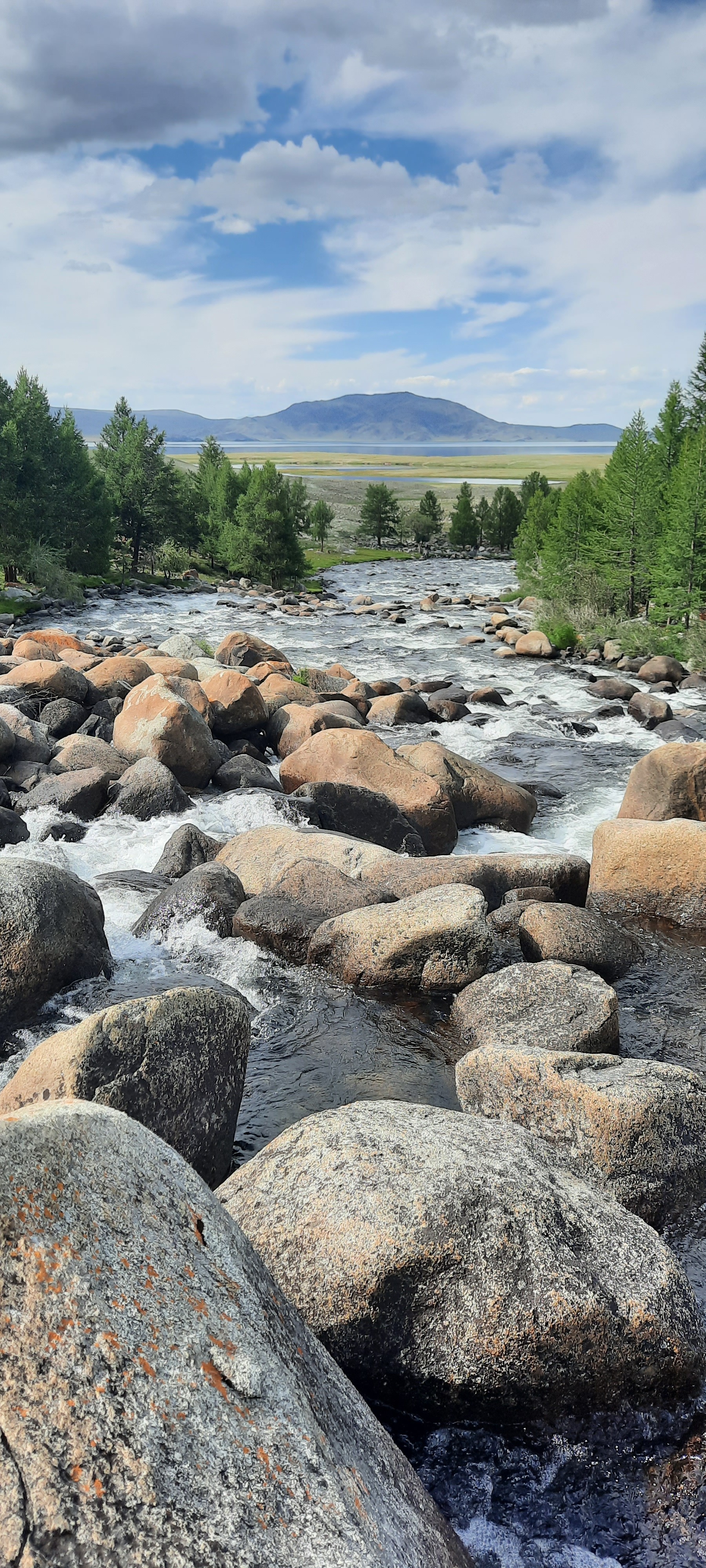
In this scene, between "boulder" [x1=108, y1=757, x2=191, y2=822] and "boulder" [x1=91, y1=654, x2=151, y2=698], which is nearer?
"boulder" [x1=108, y1=757, x2=191, y2=822]

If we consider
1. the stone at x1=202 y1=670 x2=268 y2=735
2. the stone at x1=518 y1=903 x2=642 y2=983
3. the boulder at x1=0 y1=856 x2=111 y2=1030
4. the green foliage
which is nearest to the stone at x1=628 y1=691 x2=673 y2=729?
the stone at x1=202 y1=670 x2=268 y2=735

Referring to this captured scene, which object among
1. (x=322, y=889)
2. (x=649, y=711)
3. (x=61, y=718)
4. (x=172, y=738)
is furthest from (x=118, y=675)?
(x=649, y=711)

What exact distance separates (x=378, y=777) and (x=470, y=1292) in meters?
13.6

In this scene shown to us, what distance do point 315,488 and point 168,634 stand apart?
462 feet

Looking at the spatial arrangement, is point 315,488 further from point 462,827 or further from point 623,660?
point 462,827

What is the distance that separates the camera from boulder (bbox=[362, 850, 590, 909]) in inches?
525

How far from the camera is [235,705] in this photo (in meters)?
23.7

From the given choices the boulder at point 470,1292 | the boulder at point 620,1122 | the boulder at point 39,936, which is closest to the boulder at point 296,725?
the boulder at point 39,936

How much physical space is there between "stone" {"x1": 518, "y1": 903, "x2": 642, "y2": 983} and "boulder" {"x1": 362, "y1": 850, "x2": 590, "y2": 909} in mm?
727

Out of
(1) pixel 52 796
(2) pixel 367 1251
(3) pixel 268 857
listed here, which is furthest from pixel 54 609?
(2) pixel 367 1251

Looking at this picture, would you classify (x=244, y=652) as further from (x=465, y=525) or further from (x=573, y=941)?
(x=465, y=525)

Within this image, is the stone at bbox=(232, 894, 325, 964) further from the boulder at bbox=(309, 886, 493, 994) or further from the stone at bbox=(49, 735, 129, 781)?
the stone at bbox=(49, 735, 129, 781)

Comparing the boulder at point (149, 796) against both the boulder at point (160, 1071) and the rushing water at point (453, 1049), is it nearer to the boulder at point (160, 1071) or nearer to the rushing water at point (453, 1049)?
the rushing water at point (453, 1049)

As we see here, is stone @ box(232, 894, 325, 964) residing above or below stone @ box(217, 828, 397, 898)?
below
